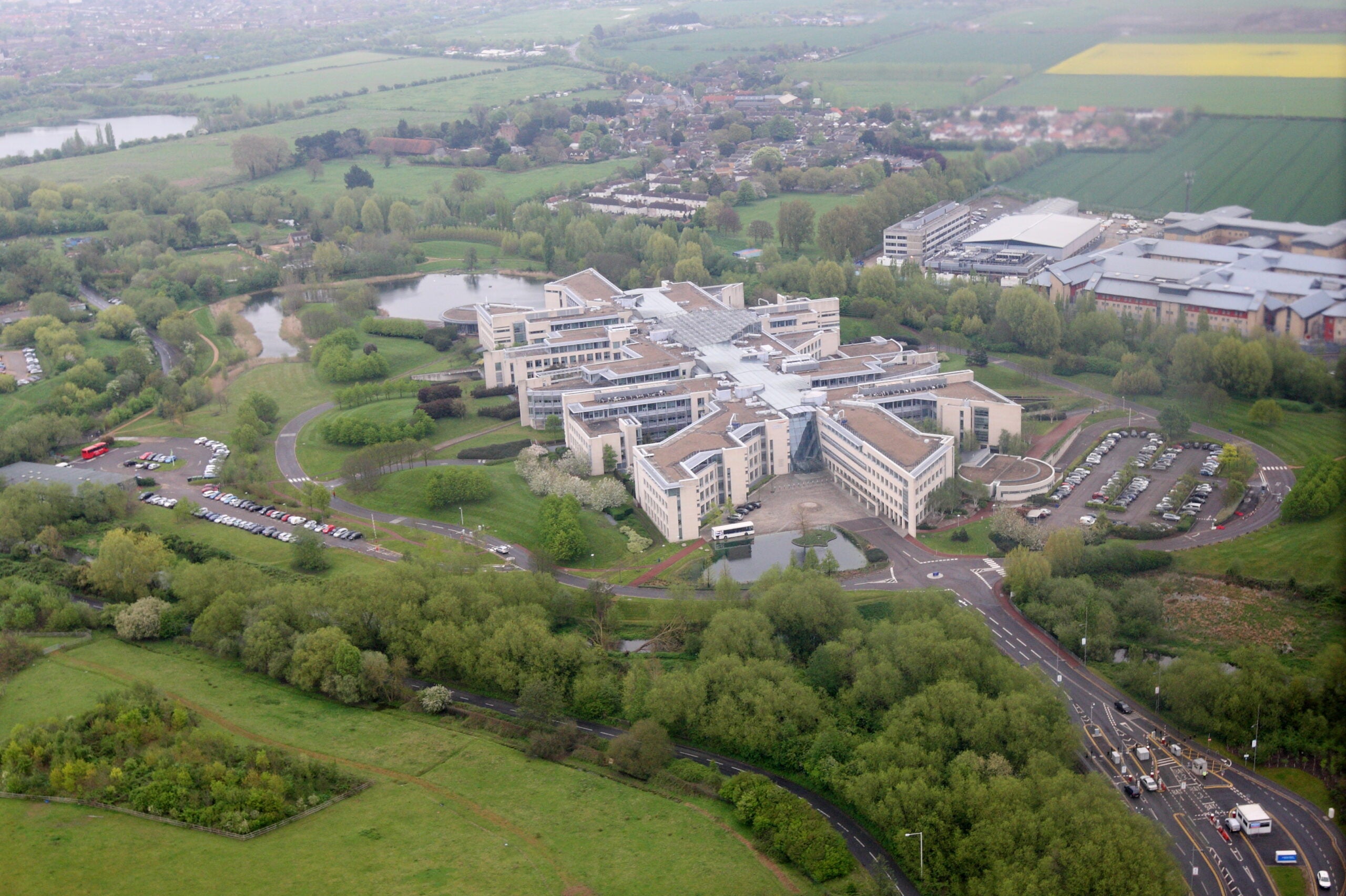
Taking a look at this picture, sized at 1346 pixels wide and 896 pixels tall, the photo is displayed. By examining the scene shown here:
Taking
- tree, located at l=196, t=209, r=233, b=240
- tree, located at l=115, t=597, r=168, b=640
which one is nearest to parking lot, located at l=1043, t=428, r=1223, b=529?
tree, located at l=115, t=597, r=168, b=640

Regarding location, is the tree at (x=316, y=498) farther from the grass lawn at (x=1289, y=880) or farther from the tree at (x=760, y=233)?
the tree at (x=760, y=233)

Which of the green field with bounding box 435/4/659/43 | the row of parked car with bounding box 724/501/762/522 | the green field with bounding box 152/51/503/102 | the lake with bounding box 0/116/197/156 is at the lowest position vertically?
the row of parked car with bounding box 724/501/762/522

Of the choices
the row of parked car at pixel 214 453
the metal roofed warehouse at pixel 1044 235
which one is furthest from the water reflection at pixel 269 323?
the metal roofed warehouse at pixel 1044 235

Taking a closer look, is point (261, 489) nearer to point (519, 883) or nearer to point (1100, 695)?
point (519, 883)

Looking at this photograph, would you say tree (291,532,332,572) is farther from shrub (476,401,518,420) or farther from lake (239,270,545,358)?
lake (239,270,545,358)

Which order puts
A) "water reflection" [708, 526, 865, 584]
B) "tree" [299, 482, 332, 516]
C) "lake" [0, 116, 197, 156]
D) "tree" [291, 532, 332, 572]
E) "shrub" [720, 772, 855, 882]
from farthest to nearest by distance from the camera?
1. "lake" [0, 116, 197, 156]
2. "tree" [299, 482, 332, 516]
3. "tree" [291, 532, 332, 572]
4. "water reflection" [708, 526, 865, 584]
5. "shrub" [720, 772, 855, 882]
